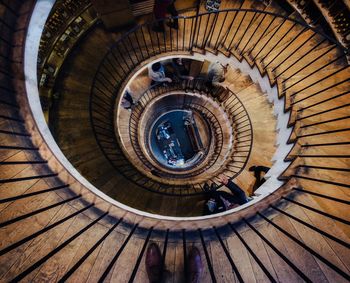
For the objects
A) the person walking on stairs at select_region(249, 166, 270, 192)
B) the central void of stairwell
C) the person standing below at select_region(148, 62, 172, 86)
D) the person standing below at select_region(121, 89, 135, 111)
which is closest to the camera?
the central void of stairwell

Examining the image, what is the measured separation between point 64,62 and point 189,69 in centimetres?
450

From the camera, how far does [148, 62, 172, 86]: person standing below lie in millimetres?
7596

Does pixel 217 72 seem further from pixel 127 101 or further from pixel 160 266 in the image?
pixel 160 266

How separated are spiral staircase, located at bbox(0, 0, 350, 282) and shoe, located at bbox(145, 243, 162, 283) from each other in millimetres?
120

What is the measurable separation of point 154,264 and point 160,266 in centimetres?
9

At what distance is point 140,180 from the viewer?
237 inches

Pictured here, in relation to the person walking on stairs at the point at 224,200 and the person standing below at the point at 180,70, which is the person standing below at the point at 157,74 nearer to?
the person standing below at the point at 180,70

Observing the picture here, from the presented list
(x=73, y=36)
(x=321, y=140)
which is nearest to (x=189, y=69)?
(x=73, y=36)

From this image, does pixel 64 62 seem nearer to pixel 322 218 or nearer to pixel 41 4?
pixel 41 4

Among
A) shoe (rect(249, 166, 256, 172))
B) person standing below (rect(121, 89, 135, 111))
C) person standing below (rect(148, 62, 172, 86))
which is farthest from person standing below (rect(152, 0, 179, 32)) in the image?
shoe (rect(249, 166, 256, 172))

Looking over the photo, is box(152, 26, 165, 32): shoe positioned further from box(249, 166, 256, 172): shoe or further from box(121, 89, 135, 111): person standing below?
box(249, 166, 256, 172): shoe

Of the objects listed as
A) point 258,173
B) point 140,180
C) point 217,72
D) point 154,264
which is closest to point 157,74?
point 217,72

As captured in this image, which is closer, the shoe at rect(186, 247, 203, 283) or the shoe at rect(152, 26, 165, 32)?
the shoe at rect(186, 247, 203, 283)

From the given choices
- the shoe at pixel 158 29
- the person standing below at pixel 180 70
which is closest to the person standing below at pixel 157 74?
the person standing below at pixel 180 70
